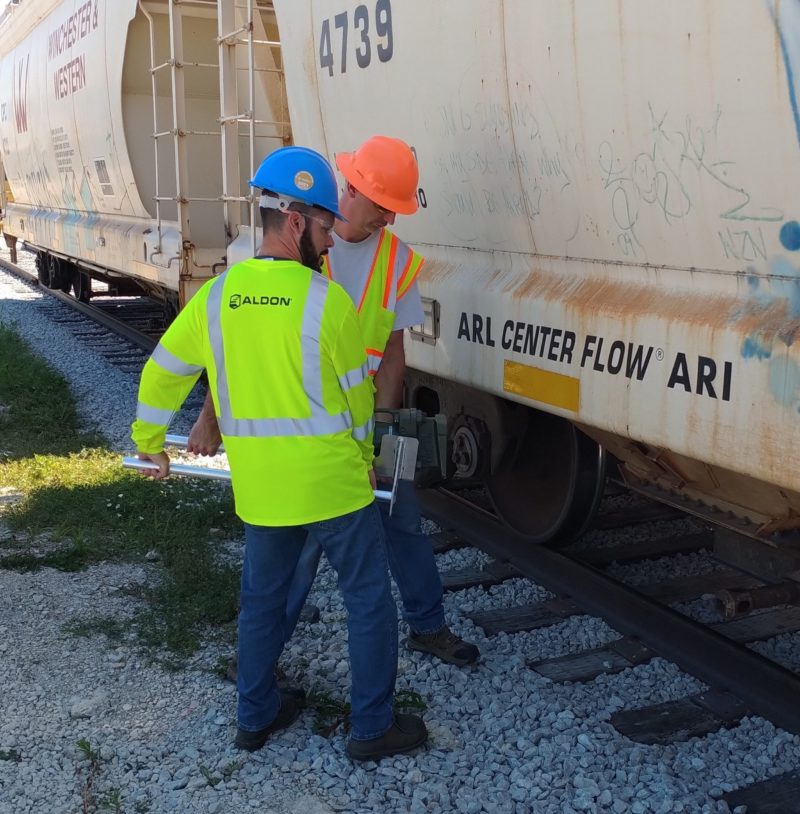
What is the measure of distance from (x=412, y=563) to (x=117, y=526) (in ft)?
6.96

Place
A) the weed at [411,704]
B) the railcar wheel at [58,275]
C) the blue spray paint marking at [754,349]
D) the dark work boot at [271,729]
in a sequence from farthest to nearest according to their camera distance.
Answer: the railcar wheel at [58,275], the weed at [411,704], the dark work boot at [271,729], the blue spray paint marking at [754,349]

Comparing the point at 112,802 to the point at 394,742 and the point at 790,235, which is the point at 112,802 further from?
the point at 790,235

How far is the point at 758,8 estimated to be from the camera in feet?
7.47

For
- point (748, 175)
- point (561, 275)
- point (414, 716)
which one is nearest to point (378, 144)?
point (561, 275)

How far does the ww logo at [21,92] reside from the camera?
12.2 metres

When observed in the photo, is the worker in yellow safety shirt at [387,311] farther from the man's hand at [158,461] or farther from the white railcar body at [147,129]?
the white railcar body at [147,129]

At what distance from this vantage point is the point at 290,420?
9.12ft

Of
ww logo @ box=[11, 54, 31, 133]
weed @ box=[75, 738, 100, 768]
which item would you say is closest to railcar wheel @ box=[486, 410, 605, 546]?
weed @ box=[75, 738, 100, 768]

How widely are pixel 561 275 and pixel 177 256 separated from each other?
4289 mm

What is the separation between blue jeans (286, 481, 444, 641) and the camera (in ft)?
11.6

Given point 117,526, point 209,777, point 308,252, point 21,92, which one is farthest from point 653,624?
point 21,92

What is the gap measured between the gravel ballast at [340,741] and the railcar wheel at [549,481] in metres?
0.52

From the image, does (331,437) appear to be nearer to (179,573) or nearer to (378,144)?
(378,144)

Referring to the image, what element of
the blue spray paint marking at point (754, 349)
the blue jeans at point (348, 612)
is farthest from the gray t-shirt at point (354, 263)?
the blue spray paint marking at point (754, 349)
